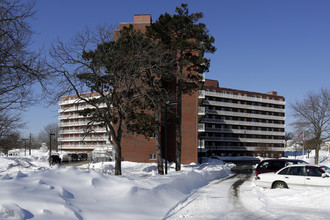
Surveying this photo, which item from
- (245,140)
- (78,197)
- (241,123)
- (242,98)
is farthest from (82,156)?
(78,197)

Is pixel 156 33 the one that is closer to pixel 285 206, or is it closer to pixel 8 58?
pixel 8 58

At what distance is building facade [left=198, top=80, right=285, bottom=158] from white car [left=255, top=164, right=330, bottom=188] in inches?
2374

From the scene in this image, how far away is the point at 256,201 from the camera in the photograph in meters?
12.2

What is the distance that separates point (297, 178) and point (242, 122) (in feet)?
236

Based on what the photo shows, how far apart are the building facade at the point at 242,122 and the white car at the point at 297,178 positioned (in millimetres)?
60290

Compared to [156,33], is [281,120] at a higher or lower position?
lower

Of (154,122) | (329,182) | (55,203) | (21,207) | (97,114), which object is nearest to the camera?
(21,207)

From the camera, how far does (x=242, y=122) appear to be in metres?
85.3

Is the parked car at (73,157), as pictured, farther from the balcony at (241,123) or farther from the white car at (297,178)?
the white car at (297,178)

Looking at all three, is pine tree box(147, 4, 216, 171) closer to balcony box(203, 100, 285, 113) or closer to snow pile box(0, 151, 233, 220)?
snow pile box(0, 151, 233, 220)

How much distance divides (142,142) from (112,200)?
3616cm

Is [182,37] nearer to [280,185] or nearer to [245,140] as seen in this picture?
[280,185]

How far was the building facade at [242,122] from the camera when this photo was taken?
262 feet

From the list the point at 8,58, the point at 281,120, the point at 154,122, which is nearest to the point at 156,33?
the point at 154,122
